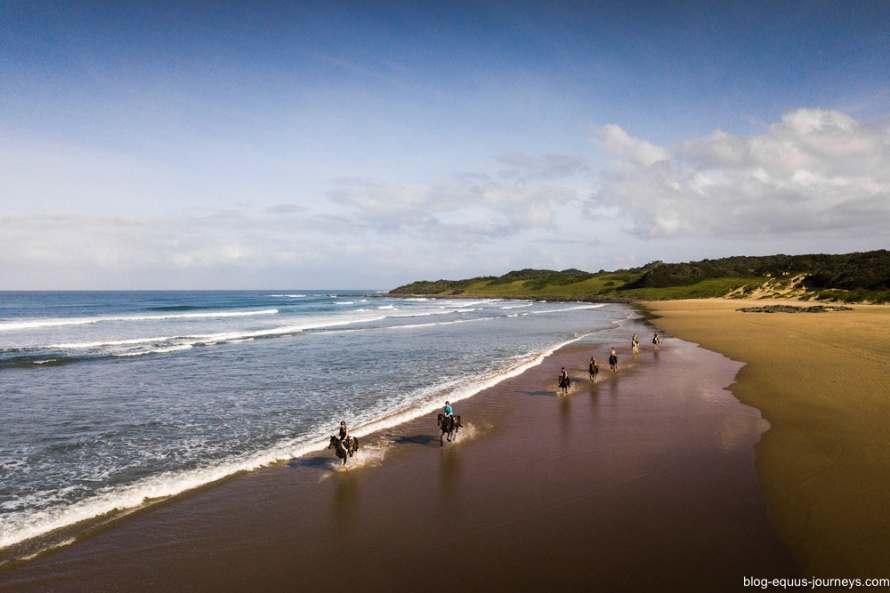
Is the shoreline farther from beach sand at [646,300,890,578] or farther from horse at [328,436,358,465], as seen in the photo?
beach sand at [646,300,890,578]

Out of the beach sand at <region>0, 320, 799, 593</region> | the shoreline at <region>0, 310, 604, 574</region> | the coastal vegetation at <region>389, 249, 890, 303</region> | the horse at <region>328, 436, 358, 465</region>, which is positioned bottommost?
the beach sand at <region>0, 320, 799, 593</region>

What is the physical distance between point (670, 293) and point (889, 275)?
53.4 metres

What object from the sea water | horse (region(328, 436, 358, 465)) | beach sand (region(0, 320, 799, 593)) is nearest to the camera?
beach sand (region(0, 320, 799, 593))

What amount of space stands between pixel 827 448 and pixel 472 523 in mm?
9781

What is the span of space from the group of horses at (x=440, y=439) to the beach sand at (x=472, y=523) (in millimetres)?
327

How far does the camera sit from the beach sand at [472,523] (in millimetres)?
7332

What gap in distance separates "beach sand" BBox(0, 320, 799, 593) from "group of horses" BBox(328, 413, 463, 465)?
327mm

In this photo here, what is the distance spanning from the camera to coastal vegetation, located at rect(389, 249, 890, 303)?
233ft

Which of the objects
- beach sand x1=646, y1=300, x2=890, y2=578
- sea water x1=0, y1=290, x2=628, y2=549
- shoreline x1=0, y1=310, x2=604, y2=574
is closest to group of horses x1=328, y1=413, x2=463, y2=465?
shoreline x1=0, y1=310, x2=604, y2=574

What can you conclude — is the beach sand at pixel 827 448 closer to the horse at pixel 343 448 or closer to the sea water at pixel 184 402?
the horse at pixel 343 448

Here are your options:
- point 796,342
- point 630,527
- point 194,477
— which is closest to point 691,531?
point 630,527

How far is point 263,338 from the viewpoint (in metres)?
42.1

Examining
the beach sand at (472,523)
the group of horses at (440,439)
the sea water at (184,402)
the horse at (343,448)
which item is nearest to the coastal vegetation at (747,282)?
the sea water at (184,402)

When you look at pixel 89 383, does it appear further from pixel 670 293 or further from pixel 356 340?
pixel 670 293
